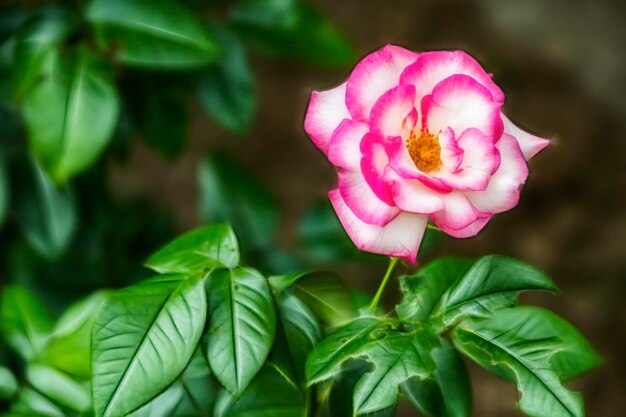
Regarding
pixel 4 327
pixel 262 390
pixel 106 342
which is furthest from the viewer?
Result: pixel 4 327

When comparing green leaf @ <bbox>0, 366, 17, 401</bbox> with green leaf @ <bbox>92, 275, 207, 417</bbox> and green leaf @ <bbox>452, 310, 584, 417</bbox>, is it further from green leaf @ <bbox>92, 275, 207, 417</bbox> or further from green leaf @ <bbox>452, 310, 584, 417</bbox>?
green leaf @ <bbox>452, 310, 584, 417</bbox>

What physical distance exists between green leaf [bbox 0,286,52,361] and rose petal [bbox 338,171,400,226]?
404mm

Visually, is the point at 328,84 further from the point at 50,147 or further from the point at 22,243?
the point at 50,147

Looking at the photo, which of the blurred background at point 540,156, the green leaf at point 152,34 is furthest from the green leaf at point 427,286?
the blurred background at point 540,156

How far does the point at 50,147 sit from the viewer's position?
91 cm

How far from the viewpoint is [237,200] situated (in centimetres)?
110

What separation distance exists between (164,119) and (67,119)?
0.24 m

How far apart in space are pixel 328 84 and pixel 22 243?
92cm

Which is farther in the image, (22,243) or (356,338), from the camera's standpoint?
(22,243)

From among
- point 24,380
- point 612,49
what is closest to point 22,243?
point 24,380

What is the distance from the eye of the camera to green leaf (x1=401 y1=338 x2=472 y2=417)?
1.98 feet

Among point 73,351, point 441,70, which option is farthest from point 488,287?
point 73,351

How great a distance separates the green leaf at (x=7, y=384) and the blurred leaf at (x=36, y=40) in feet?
1.10

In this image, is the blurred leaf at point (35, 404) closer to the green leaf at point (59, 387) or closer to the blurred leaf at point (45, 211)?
the green leaf at point (59, 387)
